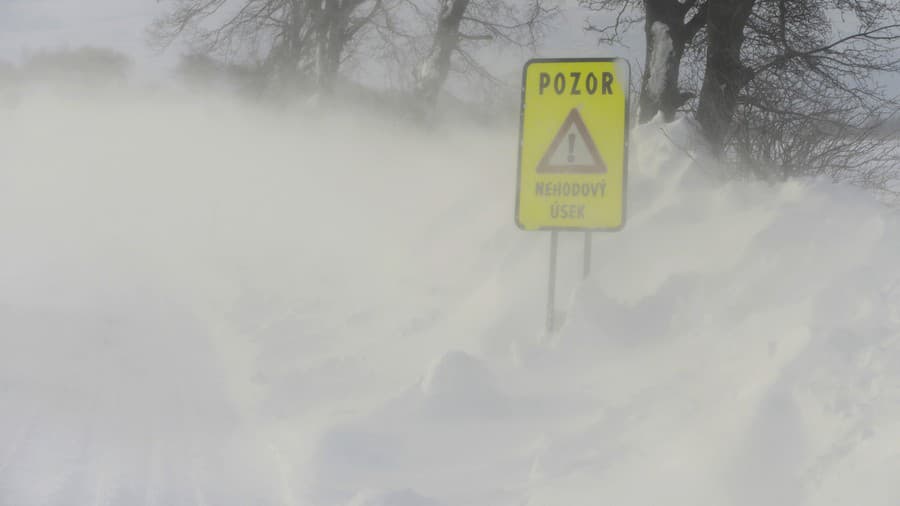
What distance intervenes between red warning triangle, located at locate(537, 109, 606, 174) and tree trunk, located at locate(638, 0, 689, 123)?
3625 millimetres

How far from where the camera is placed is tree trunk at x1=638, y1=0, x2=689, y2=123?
9.50 m

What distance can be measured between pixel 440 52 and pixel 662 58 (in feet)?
28.3

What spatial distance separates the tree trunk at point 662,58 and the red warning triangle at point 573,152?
3.63 meters

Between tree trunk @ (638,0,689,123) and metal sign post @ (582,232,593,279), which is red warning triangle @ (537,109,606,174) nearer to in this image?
metal sign post @ (582,232,593,279)

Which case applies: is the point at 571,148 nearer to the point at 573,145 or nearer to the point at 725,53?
the point at 573,145

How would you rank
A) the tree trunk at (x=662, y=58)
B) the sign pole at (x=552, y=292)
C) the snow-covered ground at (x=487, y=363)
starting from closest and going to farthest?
the snow-covered ground at (x=487, y=363)
the sign pole at (x=552, y=292)
the tree trunk at (x=662, y=58)

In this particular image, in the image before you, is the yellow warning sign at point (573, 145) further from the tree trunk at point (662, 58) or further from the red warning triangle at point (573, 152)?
the tree trunk at point (662, 58)

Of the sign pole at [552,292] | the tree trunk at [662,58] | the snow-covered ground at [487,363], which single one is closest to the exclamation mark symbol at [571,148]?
the sign pole at [552,292]

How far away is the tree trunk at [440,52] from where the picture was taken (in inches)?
686

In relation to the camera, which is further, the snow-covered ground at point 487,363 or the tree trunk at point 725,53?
the tree trunk at point 725,53

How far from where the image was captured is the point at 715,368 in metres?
4.76

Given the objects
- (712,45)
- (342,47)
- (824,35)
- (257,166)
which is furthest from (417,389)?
(342,47)

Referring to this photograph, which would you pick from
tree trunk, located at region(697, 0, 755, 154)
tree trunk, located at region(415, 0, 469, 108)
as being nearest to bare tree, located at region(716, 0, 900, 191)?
tree trunk, located at region(697, 0, 755, 154)

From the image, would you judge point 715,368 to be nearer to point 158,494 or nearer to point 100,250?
point 158,494
